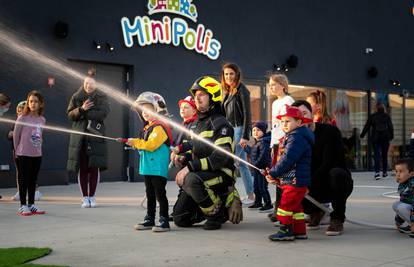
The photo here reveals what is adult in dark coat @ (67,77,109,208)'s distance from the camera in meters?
8.62

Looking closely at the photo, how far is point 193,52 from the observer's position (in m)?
14.6

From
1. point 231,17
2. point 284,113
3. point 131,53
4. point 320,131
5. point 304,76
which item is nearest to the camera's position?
point 284,113

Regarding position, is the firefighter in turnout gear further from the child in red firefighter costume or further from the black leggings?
the black leggings

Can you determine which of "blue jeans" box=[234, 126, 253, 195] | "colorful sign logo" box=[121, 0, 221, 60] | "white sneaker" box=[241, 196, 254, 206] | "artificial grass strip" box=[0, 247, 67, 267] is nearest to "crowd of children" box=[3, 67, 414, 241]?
"blue jeans" box=[234, 126, 253, 195]

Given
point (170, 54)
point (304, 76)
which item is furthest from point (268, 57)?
point (170, 54)

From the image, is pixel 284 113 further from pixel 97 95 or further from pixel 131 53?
pixel 131 53

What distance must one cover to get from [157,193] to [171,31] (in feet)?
26.9

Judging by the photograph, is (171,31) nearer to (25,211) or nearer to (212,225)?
(25,211)

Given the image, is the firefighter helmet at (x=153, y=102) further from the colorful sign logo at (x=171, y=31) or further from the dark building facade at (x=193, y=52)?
the colorful sign logo at (x=171, y=31)

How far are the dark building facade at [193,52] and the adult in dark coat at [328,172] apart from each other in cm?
702

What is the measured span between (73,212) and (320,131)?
348cm

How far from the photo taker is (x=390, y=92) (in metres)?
19.9

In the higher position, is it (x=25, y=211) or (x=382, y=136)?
(x=382, y=136)

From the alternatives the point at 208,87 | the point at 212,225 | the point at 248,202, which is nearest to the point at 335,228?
the point at 212,225
